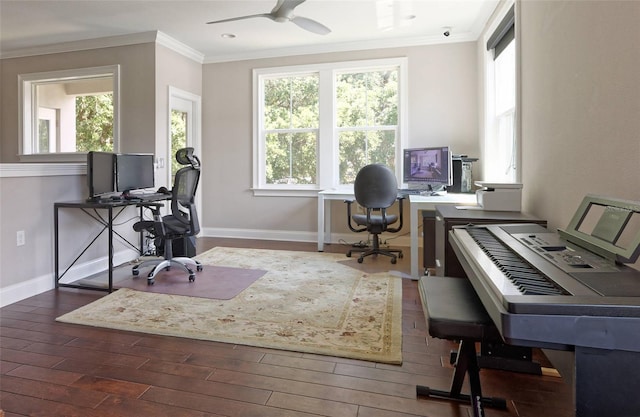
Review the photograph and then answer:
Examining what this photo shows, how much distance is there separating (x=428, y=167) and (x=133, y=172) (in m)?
3.07

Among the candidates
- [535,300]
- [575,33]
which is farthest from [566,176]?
[535,300]

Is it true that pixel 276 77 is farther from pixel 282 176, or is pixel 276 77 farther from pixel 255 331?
pixel 255 331

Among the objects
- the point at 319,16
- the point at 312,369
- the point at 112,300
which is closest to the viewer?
the point at 312,369

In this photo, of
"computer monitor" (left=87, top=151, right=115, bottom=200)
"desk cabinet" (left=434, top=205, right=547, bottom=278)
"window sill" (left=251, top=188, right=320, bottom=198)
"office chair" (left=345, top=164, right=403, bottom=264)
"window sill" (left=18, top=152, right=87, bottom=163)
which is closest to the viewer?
"desk cabinet" (left=434, top=205, right=547, bottom=278)

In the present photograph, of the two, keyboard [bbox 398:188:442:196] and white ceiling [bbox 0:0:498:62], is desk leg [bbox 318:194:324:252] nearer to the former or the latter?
keyboard [bbox 398:188:442:196]

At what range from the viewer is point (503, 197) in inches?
109

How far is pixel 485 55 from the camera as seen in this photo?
169 inches

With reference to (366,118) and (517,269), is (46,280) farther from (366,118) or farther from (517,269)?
(366,118)

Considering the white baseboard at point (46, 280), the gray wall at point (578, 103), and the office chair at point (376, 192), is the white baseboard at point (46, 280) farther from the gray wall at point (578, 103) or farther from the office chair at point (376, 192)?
the gray wall at point (578, 103)

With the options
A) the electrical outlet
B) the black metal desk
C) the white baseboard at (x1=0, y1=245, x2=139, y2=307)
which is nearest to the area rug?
the black metal desk

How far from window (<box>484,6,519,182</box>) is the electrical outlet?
4150mm

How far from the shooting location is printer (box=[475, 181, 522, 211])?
9.02 ft

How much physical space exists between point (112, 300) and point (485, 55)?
4.32 meters

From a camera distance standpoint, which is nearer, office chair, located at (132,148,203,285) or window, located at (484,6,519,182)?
office chair, located at (132,148,203,285)
